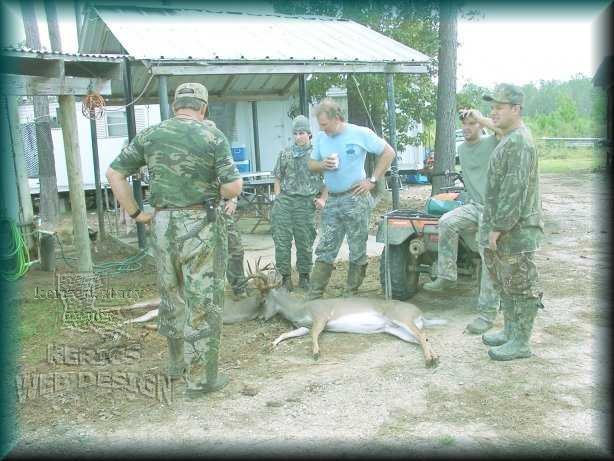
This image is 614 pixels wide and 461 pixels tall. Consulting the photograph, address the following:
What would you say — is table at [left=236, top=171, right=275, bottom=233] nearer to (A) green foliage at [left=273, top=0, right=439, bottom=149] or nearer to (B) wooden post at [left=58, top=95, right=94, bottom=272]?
(A) green foliage at [left=273, top=0, right=439, bottom=149]

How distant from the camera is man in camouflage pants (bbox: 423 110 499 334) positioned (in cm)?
512

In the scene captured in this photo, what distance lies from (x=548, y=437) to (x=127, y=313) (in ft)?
14.0

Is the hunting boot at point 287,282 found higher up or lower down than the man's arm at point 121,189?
lower down

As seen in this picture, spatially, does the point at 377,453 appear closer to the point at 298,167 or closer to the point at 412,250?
the point at 412,250

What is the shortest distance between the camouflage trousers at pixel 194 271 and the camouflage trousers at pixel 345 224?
73.8 inches

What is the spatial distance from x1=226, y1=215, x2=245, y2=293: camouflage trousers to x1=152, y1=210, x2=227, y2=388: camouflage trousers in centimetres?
218

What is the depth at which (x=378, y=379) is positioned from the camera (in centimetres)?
430

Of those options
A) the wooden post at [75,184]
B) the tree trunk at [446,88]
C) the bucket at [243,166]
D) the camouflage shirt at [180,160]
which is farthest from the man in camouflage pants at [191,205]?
the bucket at [243,166]

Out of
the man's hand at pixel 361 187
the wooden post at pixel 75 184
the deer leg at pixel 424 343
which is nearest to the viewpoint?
the deer leg at pixel 424 343

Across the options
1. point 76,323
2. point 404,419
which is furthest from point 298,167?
point 404,419

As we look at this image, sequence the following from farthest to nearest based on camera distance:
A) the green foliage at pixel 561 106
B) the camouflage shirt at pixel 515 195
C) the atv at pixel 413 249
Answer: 1. the green foliage at pixel 561 106
2. the atv at pixel 413 249
3. the camouflage shirt at pixel 515 195

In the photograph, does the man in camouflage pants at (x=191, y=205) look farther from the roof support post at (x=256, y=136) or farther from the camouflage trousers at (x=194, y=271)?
the roof support post at (x=256, y=136)

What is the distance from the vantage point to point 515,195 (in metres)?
4.21

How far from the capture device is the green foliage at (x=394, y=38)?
1431 centimetres
